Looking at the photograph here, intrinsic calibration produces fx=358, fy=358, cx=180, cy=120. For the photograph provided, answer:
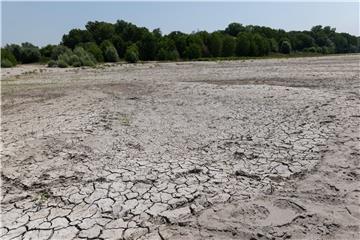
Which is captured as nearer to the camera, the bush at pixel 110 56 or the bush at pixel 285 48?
the bush at pixel 110 56

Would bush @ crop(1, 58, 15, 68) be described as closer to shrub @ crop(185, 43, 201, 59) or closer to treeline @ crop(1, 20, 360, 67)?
treeline @ crop(1, 20, 360, 67)

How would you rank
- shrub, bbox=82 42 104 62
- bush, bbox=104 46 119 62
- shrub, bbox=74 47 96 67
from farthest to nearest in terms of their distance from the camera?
1. bush, bbox=104 46 119 62
2. shrub, bbox=82 42 104 62
3. shrub, bbox=74 47 96 67

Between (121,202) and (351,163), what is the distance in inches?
111

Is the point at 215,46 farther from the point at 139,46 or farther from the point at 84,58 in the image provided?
the point at 84,58

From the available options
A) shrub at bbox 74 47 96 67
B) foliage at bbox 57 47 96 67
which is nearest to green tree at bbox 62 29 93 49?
shrub at bbox 74 47 96 67

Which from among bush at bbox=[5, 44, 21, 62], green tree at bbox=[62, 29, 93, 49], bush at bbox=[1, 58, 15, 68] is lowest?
bush at bbox=[1, 58, 15, 68]

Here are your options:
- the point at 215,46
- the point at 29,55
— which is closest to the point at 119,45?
the point at 29,55

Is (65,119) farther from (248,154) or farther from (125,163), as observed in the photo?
(248,154)

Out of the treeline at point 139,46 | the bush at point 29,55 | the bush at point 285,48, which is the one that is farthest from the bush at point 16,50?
the bush at point 285,48

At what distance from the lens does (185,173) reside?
170 inches

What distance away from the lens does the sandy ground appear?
3193 mm

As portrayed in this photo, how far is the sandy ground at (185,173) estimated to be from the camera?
319 cm

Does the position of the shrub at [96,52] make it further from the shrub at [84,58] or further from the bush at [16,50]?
the bush at [16,50]

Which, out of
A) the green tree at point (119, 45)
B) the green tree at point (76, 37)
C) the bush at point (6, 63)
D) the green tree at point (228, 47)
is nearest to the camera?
the bush at point (6, 63)
